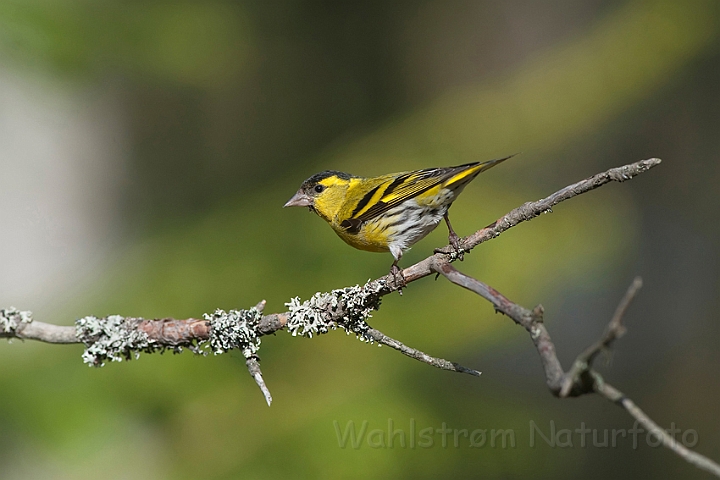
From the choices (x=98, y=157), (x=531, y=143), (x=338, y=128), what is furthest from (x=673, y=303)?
(x=98, y=157)

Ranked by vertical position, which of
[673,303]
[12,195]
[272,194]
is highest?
[12,195]

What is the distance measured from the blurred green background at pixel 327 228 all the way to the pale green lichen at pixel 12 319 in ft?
2.60

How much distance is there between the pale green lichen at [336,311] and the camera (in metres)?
2.31

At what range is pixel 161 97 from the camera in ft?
26.0

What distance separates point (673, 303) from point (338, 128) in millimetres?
4189

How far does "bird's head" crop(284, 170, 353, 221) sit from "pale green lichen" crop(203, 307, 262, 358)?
1627 millimetres

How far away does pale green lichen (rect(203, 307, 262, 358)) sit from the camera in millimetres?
2283

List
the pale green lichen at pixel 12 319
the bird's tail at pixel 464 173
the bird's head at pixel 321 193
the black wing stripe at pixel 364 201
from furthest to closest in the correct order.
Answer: the bird's head at pixel 321 193 < the black wing stripe at pixel 364 201 < the bird's tail at pixel 464 173 < the pale green lichen at pixel 12 319

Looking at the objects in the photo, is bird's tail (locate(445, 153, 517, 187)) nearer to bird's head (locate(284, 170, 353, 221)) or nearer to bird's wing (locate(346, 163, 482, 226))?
bird's wing (locate(346, 163, 482, 226))

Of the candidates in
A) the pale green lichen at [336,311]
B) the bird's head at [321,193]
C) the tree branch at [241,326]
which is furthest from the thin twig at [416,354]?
the bird's head at [321,193]

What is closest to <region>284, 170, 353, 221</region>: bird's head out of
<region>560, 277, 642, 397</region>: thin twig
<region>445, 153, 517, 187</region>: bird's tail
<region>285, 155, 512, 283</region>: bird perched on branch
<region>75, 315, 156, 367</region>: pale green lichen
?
<region>285, 155, 512, 283</region>: bird perched on branch

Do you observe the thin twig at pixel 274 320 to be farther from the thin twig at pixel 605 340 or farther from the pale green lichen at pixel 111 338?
the thin twig at pixel 605 340

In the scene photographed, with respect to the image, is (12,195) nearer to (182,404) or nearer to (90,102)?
(90,102)

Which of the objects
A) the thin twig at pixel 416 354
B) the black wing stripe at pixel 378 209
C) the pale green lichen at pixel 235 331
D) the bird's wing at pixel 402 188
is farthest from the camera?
the black wing stripe at pixel 378 209
